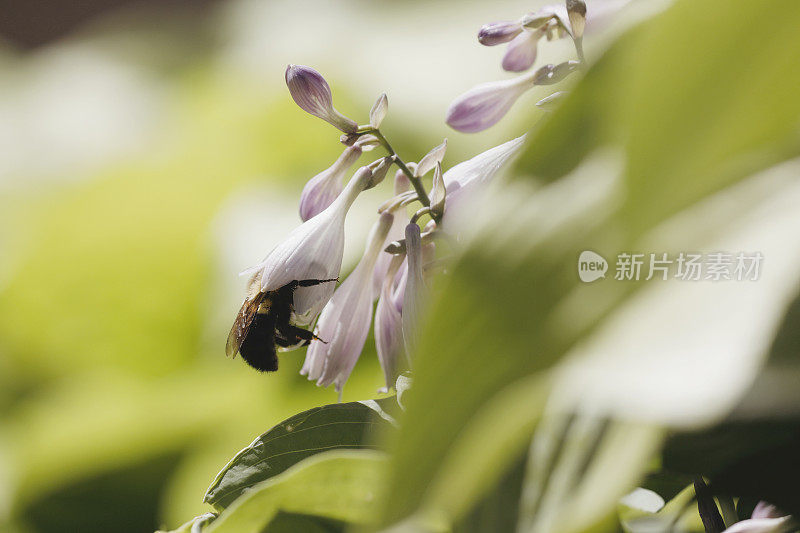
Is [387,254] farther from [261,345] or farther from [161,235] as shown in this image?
[161,235]

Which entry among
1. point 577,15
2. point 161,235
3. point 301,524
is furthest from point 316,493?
point 161,235

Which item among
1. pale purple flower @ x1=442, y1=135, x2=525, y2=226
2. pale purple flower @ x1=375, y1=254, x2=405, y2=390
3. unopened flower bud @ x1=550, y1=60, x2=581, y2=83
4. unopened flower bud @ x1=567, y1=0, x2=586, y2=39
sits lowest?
pale purple flower @ x1=375, y1=254, x2=405, y2=390

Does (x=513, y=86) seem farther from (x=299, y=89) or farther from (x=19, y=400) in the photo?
(x=19, y=400)

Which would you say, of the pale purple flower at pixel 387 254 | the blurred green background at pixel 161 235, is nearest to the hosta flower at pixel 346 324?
the pale purple flower at pixel 387 254

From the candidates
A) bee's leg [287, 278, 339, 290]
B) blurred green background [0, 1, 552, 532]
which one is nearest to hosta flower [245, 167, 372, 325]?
bee's leg [287, 278, 339, 290]

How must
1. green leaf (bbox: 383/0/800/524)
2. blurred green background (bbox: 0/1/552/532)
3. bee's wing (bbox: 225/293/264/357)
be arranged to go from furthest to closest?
blurred green background (bbox: 0/1/552/532)
bee's wing (bbox: 225/293/264/357)
green leaf (bbox: 383/0/800/524)

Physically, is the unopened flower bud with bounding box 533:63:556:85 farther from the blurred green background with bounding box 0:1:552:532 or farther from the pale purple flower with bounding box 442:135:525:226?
the blurred green background with bounding box 0:1:552:532

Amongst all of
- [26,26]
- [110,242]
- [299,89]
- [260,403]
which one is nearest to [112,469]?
[260,403]
